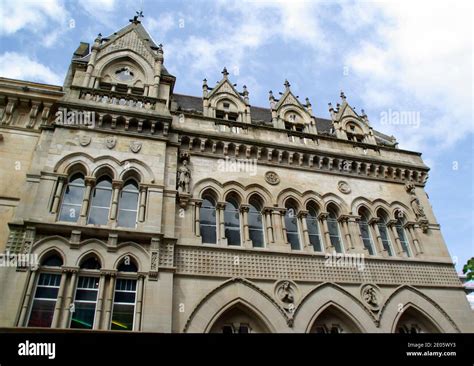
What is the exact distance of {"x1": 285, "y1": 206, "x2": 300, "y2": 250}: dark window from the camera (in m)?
13.4

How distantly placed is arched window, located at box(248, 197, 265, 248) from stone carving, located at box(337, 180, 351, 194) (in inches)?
154

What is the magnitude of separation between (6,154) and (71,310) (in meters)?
6.22

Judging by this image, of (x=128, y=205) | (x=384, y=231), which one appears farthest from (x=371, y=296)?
(x=128, y=205)

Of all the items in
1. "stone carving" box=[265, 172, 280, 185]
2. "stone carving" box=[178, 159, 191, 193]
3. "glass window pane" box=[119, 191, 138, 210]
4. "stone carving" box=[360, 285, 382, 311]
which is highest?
"stone carving" box=[265, 172, 280, 185]

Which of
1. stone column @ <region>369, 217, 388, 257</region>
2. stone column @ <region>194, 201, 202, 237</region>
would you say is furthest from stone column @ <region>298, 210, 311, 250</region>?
stone column @ <region>194, 201, 202, 237</region>

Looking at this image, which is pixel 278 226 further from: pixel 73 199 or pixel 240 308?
pixel 73 199

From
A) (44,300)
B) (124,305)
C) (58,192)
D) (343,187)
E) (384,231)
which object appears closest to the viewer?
(44,300)

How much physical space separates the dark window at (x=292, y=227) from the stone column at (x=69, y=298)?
24.4ft

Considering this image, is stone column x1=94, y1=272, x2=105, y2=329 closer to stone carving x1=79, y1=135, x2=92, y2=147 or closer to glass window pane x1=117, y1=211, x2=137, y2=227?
glass window pane x1=117, y1=211, x2=137, y2=227

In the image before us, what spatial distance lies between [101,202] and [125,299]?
11.4 feet

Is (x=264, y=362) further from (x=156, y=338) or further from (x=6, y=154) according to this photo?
(x=6, y=154)

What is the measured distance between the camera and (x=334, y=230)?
14344mm

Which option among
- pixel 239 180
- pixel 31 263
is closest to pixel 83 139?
pixel 31 263

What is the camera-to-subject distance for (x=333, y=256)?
1306cm
